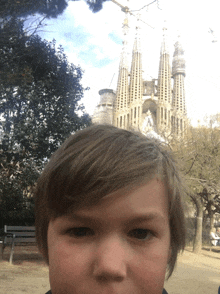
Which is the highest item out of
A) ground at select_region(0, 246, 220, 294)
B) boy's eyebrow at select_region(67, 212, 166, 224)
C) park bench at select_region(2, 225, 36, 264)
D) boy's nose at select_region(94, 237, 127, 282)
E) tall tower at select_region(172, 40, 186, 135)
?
tall tower at select_region(172, 40, 186, 135)

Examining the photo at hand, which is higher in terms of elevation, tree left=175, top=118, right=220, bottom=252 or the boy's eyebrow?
tree left=175, top=118, right=220, bottom=252

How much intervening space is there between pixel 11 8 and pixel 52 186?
2.05m

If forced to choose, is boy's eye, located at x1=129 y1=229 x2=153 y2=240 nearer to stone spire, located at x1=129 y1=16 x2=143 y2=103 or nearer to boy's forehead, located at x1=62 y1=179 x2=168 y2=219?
boy's forehead, located at x1=62 y1=179 x2=168 y2=219

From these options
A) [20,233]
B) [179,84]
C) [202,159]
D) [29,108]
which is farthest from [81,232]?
[179,84]

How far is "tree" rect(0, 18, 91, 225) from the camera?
201cm

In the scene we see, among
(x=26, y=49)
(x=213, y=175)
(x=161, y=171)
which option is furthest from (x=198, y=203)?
(x=161, y=171)

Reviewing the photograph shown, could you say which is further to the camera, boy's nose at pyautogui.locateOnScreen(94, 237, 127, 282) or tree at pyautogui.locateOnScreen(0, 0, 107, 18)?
tree at pyautogui.locateOnScreen(0, 0, 107, 18)

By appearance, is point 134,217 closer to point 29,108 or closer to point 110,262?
point 110,262

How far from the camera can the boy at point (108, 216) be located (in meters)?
0.30

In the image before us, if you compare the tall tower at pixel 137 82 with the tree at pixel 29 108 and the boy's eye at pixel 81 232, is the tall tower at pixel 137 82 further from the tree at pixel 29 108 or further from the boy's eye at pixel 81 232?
the boy's eye at pixel 81 232

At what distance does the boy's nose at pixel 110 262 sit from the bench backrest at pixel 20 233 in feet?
9.07

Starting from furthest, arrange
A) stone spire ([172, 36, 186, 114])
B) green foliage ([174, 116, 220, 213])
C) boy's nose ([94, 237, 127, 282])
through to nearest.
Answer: stone spire ([172, 36, 186, 114]), green foliage ([174, 116, 220, 213]), boy's nose ([94, 237, 127, 282])

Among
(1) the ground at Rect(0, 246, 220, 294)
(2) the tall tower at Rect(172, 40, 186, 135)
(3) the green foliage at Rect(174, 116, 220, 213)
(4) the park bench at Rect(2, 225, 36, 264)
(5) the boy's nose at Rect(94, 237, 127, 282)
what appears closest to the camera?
(5) the boy's nose at Rect(94, 237, 127, 282)

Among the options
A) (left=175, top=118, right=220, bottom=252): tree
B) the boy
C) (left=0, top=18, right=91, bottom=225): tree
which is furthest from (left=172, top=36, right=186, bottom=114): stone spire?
the boy
